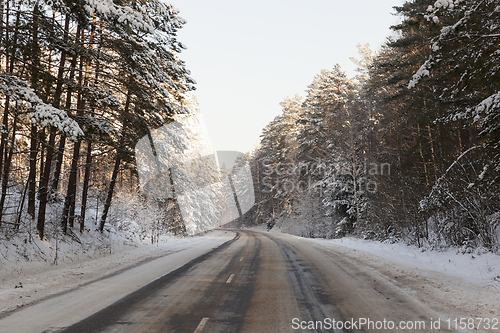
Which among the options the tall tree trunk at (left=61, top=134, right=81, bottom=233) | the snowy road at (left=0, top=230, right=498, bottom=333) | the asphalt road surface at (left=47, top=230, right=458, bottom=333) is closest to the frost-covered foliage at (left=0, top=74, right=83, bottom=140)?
the snowy road at (left=0, top=230, right=498, bottom=333)

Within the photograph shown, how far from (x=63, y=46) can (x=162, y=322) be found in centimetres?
969

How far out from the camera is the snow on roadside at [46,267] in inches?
295

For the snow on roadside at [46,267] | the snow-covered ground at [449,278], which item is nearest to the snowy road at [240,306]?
the snow-covered ground at [449,278]

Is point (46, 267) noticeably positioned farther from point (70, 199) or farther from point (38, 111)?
point (38, 111)

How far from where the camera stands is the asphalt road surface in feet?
17.7

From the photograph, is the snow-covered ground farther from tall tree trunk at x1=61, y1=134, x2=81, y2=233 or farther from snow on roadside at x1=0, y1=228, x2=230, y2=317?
tall tree trunk at x1=61, y1=134, x2=81, y2=233

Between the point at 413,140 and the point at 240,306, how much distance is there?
20474 millimetres

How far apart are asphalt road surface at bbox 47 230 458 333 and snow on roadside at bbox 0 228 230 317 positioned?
7.07 feet

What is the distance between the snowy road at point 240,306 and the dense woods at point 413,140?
4.50 meters

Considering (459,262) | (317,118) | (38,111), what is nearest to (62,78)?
(38,111)

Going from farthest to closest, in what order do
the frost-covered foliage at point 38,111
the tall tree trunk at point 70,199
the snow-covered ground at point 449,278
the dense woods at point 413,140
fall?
the tall tree trunk at point 70,199 < the dense woods at point 413,140 < the frost-covered foliage at point 38,111 < the snow-covered ground at point 449,278

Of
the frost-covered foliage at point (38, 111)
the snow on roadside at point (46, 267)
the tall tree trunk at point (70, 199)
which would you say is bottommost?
the snow on roadside at point (46, 267)

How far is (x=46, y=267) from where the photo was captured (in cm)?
1058

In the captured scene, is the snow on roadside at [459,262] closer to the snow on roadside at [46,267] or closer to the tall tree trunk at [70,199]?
the snow on roadside at [46,267]
